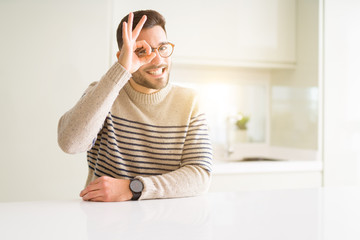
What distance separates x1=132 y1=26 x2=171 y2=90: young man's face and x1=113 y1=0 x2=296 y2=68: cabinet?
1148 mm

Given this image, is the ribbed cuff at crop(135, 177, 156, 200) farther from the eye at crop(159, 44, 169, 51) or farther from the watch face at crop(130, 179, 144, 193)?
the eye at crop(159, 44, 169, 51)

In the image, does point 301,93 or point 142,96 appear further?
point 301,93

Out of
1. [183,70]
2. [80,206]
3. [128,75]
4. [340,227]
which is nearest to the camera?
[340,227]

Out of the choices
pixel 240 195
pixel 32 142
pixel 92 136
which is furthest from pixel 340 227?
pixel 32 142

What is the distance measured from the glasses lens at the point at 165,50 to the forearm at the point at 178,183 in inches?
13.7

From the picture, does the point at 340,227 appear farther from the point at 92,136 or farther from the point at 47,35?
the point at 47,35

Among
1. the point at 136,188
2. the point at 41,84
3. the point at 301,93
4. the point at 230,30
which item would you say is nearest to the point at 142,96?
the point at 136,188

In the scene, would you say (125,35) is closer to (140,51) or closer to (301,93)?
(140,51)

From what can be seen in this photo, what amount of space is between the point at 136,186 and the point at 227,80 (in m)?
2.17

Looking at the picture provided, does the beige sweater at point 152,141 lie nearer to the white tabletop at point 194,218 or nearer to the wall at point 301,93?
the white tabletop at point 194,218

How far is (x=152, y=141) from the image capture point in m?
1.40

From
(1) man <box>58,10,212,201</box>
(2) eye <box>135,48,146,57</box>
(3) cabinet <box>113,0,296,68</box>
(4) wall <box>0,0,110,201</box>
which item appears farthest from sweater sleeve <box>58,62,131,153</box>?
(3) cabinet <box>113,0,296,68</box>

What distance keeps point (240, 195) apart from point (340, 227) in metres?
0.41

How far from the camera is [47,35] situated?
227 centimetres
